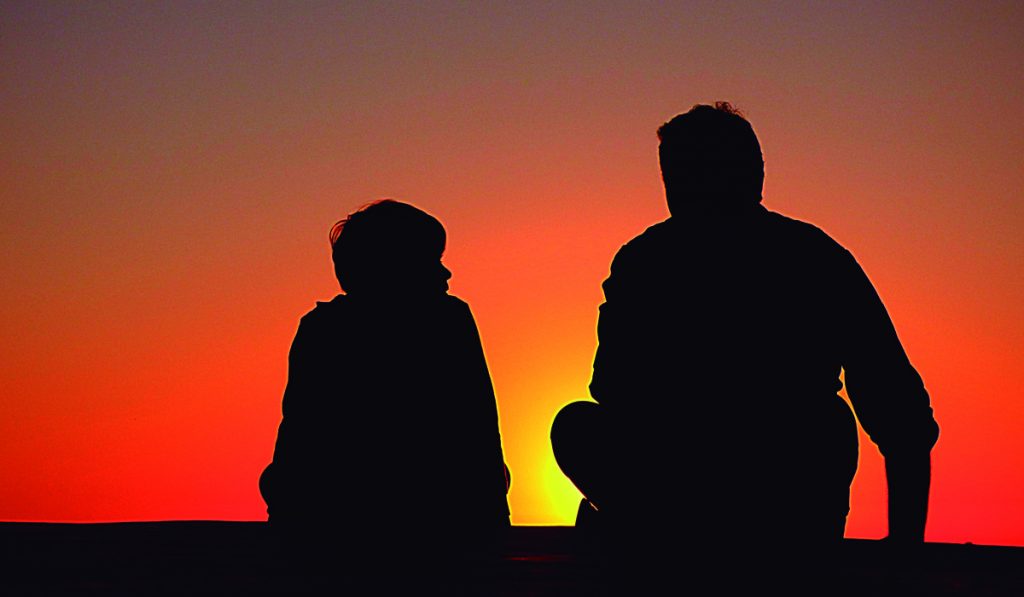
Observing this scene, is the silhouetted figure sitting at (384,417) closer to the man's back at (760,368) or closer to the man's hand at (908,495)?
the man's back at (760,368)

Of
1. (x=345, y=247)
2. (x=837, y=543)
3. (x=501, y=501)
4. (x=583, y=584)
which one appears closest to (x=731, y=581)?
(x=837, y=543)

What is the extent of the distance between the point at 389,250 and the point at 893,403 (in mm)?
1204

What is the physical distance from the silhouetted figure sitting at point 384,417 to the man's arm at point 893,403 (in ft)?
3.37

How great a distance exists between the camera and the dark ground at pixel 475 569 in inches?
87.4

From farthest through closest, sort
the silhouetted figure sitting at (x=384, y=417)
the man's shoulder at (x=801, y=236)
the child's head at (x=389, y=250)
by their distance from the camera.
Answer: the silhouetted figure sitting at (x=384, y=417) < the child's head at (x=389, y=250) < the man's shoulder at (x=801, y=236)

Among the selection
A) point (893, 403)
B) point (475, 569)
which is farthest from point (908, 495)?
point (475, 569)

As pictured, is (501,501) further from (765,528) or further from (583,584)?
(765,528)

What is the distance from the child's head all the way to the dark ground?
646mm

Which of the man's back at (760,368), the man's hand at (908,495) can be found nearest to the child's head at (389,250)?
the man's back at (760,368)

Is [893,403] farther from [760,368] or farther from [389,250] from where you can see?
[389,250]

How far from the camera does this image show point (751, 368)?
2191 mm

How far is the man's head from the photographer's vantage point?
2230 mm

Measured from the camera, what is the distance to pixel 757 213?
2207mm

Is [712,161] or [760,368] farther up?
[712,161]
